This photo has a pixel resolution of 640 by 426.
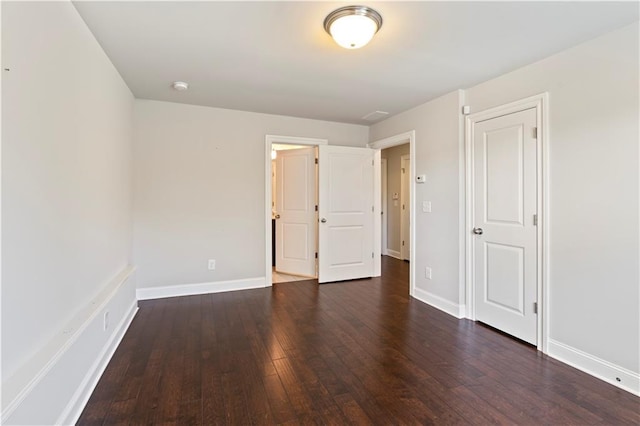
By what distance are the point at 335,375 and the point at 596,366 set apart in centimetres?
180

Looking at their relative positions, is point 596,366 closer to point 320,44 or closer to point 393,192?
point 320,44

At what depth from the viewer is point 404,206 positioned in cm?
627

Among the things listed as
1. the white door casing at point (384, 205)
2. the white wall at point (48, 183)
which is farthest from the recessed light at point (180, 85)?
the white door casing at point (384, 205)

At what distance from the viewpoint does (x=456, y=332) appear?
2814 millimetres

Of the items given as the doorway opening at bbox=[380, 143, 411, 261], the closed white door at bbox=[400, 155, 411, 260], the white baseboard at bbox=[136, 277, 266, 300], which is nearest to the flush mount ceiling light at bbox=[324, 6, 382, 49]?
the white baseboard at bbox=[136, 277, 266, 300]

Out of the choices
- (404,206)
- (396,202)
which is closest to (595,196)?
(404,206)

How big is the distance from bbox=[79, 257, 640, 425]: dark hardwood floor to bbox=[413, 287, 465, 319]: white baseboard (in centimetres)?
11

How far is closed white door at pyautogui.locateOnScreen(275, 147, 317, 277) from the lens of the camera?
4625mm

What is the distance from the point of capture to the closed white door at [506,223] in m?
2.58

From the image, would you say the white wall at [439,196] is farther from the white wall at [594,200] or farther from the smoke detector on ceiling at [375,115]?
→ the white wall at [594,200]

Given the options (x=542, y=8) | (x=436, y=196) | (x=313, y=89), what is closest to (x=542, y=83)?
(x=542, y=8)

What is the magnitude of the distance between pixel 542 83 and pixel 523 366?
7.15ft

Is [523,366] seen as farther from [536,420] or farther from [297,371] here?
[297,371]

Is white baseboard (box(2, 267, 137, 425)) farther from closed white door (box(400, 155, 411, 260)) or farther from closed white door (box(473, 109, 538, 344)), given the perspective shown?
closed white door (box(400, 155, 411, 260))
